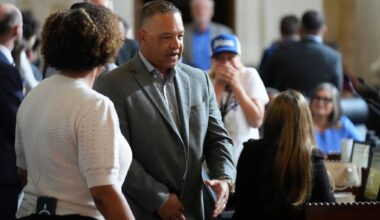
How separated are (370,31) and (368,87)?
718cm

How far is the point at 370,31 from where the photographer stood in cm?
1356

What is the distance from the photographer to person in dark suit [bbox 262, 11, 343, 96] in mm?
8516

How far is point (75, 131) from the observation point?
3.46m

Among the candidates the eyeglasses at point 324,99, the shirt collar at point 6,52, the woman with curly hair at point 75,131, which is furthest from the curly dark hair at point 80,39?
the eyeglasses at point 324,99

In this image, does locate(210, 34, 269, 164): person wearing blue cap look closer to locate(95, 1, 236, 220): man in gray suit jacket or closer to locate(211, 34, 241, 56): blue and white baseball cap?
locate(211, 34, 241, 56): blue and white baseball cap

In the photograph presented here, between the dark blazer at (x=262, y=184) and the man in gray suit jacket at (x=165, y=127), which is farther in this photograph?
the dark blazer at (x=262, y=184)

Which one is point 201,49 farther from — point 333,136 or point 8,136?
point 8,136

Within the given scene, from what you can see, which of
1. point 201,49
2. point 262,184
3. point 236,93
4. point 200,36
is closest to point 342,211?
point 262,184

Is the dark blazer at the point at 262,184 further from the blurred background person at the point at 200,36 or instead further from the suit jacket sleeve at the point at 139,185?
the blurred background person at the point at 200,36

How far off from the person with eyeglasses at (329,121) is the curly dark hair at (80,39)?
368 cm

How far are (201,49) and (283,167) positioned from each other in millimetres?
5609

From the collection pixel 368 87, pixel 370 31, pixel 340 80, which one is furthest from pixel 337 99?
pixel 370 31

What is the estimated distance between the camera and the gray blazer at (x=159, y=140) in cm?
436

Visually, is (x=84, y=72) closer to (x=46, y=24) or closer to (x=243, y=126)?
(x=46, y=24)
